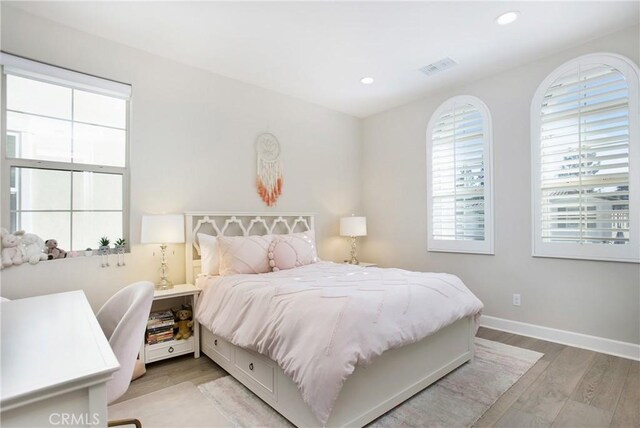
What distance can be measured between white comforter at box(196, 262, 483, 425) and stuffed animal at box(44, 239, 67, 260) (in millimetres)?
1163

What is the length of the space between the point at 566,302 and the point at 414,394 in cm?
201

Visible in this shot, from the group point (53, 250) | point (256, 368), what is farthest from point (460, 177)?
point (53, 250)

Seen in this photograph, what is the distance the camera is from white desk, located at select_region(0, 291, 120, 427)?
2.57 feet

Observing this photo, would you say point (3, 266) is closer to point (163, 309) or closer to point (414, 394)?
point (163, 309)

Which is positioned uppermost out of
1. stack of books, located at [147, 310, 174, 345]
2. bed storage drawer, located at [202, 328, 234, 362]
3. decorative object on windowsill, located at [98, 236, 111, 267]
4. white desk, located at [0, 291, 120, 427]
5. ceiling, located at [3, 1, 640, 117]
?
ceiling, located at [3, 1, 640, 117]

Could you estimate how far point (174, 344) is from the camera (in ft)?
9.20

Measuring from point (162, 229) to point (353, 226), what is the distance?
2.43 meters

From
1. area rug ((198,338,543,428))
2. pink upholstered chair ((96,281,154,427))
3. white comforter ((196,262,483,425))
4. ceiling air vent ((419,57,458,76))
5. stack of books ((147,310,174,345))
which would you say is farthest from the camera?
ceiling air vent ((419,57,458,76))

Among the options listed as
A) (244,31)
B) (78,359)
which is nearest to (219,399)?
(78,359)

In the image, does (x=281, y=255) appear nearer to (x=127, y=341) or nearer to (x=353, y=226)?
(x=353, y=226)

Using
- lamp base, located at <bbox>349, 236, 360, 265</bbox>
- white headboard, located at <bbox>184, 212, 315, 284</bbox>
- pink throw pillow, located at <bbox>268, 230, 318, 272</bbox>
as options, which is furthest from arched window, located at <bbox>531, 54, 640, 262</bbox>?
white headboard, located at <bbox>184, 212, 315, 284</bbox>

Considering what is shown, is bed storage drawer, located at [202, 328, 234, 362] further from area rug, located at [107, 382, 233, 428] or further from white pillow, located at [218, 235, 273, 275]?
white pillow, located at [218, 235, 273, 275]

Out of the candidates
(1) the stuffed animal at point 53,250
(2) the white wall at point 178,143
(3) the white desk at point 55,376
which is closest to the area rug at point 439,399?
(3) the white desk at point 55,376

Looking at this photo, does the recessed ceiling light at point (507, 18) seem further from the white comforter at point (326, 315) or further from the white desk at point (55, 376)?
the white desk at point (55, 376)
